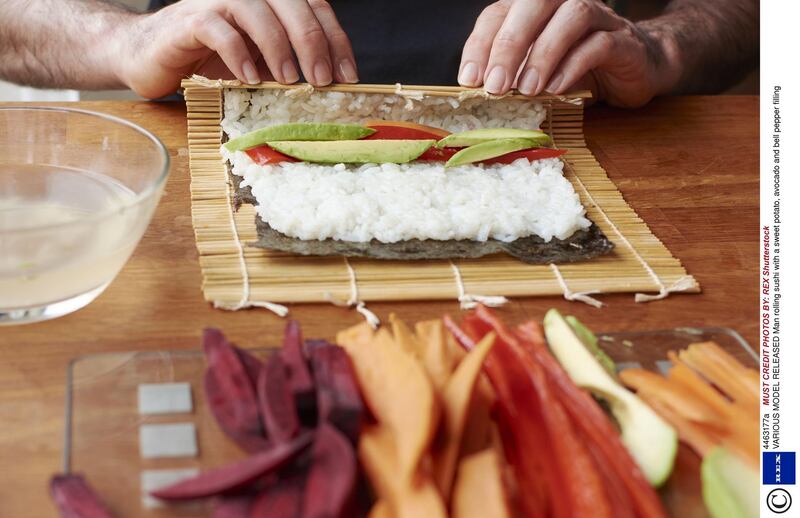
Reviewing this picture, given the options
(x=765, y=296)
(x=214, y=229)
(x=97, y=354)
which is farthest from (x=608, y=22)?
(x=97, y=354)

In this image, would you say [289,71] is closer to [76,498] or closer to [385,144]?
[385,144]

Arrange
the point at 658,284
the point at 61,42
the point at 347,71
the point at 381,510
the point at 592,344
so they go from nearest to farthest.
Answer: the point at 381,510
the point at 592,344
the point at 658,284
the point at 347,71
the point at 61,42

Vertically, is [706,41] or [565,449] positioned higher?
[565,449]

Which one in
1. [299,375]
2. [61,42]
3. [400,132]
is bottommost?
[61,42]

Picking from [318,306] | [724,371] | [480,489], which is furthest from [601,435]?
[318,306]

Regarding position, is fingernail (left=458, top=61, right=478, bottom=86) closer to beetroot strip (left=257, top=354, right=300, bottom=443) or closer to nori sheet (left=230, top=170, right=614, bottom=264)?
nori sheet (left=230, top=170, right=614, bottom=264)

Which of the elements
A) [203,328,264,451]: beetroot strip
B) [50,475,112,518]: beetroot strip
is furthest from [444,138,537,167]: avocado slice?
[50,475,112,518]: beetroot strip

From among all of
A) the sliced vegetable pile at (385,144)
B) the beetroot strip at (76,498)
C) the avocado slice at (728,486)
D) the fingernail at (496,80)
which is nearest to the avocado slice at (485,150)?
the sliced vegetable pile at (385,144)
